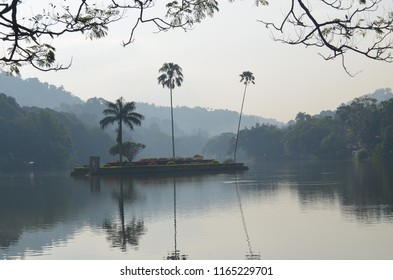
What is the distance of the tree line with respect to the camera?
5034 inches

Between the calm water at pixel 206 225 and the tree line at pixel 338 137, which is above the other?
the tree line at pixel 338 137

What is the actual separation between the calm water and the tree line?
8207cm

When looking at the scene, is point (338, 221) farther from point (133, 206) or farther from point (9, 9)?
point (9, 9)

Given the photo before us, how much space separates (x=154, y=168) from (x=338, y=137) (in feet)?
264

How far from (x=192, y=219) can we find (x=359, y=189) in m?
18.6

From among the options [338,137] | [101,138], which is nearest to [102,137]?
[101,138]

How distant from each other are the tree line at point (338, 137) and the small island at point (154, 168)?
4554 cm

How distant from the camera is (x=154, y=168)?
83.4 m

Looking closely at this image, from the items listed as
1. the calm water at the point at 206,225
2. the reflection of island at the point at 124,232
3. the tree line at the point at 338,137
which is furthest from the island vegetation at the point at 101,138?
the reflection of island at the point at 124,232

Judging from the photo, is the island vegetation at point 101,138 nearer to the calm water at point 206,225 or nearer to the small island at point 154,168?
the small island at point 154,168

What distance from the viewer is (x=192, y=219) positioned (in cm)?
3228

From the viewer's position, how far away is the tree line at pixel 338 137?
12788cm

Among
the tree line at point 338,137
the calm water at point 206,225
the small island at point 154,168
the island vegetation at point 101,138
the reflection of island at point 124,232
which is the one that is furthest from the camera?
the island vegetation at point 101,138

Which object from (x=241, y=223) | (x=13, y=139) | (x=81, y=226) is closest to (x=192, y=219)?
(x=241, y=223)
